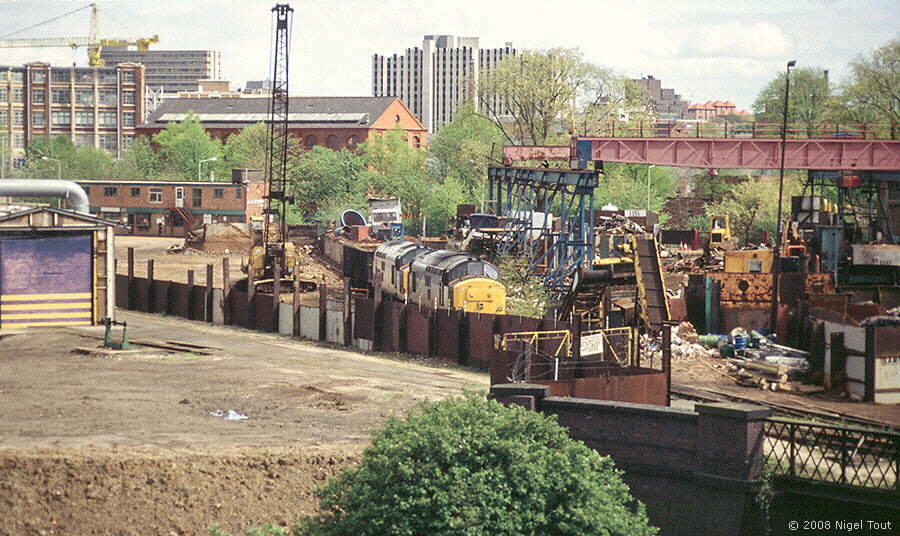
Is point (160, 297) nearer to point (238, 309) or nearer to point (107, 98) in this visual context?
point (238, 309)

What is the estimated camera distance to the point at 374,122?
133750mm

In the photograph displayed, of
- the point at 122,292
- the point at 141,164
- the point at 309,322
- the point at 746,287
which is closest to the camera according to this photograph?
the point at 309,322

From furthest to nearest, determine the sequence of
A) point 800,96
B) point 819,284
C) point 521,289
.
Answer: point 800,96
point 521,289
point 819,284

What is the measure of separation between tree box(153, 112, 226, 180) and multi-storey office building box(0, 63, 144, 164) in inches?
1927

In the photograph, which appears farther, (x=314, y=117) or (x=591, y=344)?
(x=314, y=117)

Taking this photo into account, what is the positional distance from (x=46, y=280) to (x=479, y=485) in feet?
89.3

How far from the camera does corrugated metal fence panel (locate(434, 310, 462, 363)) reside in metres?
39.4

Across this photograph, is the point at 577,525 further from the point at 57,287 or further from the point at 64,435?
the point at 57,287

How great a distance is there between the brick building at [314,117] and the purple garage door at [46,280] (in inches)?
3503

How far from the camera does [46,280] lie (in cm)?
4128

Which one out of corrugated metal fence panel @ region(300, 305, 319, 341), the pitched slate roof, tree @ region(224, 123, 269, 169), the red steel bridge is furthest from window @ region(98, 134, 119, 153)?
corrugated metal fence panel @ region(300, 305, 319, 341)

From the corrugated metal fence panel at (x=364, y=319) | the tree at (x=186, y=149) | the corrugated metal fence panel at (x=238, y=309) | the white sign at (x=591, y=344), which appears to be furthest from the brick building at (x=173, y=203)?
the white sign at (x=591, y=344)

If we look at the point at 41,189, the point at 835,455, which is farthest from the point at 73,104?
the point at 835,455

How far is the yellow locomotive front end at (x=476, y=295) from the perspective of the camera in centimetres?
4256
